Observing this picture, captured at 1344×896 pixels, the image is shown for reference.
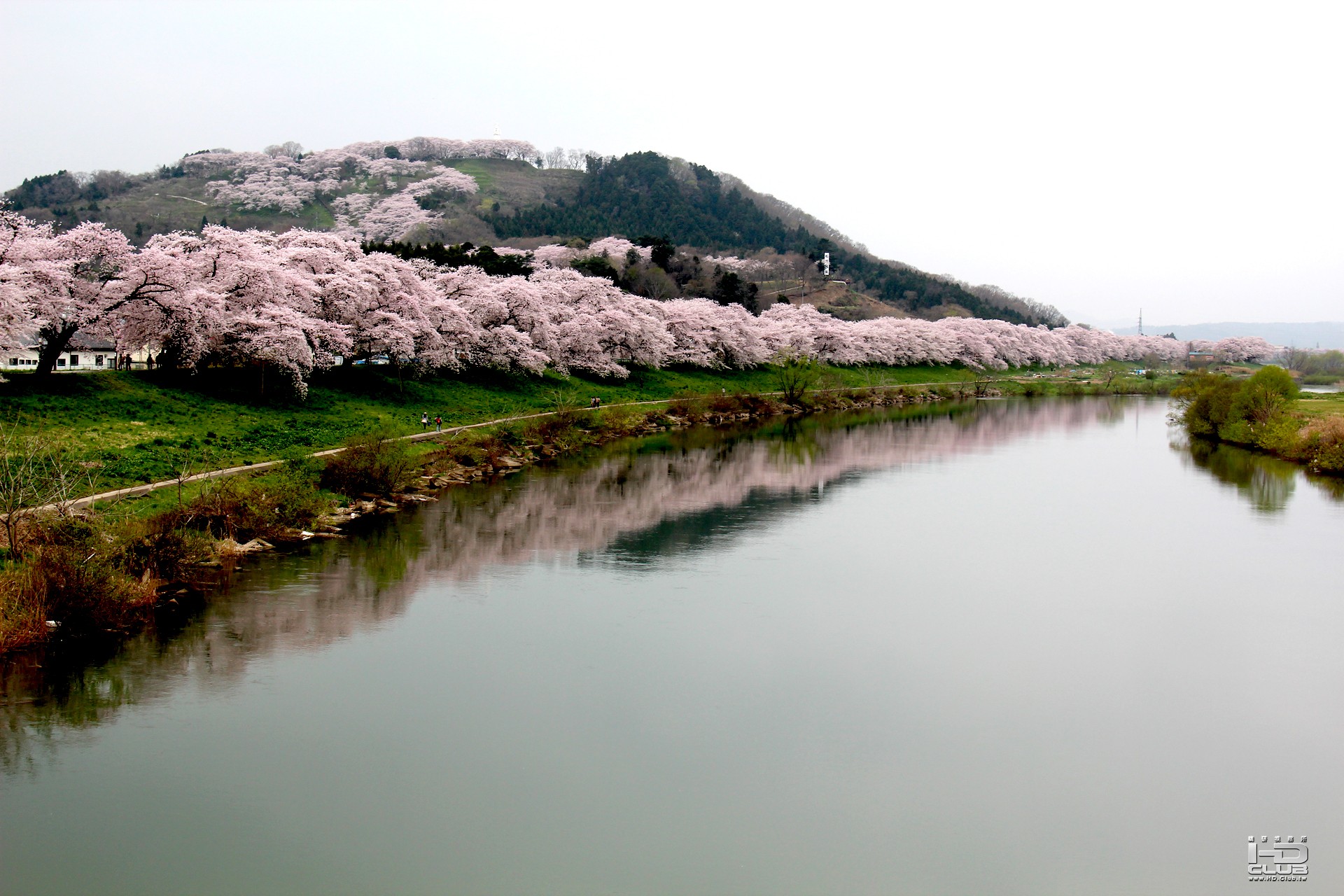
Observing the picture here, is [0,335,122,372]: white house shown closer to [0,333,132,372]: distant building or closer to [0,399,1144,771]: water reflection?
[0,333,132,372]: distant building

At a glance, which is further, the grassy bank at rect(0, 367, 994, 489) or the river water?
the grassy bank at rect(0, 367, 994, 489)

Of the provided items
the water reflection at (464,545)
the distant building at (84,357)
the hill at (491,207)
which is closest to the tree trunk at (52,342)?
the water reflection at (464,545)

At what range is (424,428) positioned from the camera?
36.6 meters

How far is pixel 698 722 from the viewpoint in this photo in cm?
1354

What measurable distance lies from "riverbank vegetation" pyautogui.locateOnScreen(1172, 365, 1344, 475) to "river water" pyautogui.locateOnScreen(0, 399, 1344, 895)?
14.1 meters

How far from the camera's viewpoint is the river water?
405 inches

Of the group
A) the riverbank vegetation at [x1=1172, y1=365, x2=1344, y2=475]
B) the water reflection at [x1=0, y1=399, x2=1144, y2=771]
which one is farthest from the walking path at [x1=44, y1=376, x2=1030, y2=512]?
the riverbank vegetation at [x1=1172, y1=365, x2=1344, y2=475]

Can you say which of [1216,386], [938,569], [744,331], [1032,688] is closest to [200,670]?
[1032,688]

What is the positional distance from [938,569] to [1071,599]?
10.5ft

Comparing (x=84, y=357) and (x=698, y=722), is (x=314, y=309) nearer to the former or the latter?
(x=84, y=357)

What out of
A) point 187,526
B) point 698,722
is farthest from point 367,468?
point 698,722

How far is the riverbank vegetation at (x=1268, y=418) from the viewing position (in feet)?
123

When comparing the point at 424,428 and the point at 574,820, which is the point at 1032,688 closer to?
the point at 574,820

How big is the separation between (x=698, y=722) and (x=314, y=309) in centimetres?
2982
